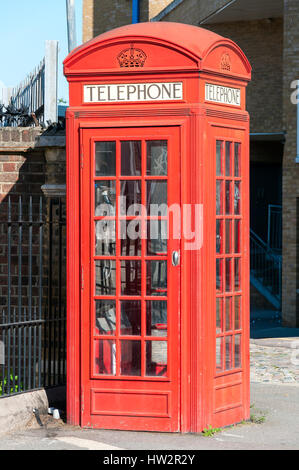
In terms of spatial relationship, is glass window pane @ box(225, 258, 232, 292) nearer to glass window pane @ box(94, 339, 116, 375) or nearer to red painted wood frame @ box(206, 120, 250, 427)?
→ red painted wood frame @ box(206, 120, 250, 427)

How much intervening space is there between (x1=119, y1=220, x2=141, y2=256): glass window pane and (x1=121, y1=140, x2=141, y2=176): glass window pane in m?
0.45

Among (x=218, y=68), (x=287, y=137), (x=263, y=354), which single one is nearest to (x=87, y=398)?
(x=218, y=68)

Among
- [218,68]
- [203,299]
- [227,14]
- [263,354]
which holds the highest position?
[227,14]

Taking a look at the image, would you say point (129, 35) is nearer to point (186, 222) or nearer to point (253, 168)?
point (186, 222)

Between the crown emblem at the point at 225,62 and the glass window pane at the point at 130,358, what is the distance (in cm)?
257

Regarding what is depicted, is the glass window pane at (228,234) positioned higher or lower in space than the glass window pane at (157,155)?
lower

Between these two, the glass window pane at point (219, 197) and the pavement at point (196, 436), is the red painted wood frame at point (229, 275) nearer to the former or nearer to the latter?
the glass window pane at point (219, 197)

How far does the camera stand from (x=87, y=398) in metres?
7.38

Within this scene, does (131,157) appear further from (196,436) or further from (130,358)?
Answer: (196,436)

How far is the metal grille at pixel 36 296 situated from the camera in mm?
8133

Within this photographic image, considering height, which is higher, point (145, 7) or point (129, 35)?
point (145, 7)

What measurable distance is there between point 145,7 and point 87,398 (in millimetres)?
24273

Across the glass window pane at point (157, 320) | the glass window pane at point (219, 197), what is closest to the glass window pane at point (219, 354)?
the glass window pane at point (157, 320)
